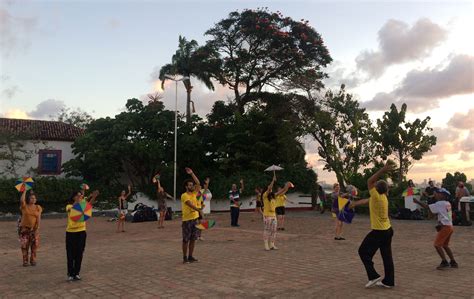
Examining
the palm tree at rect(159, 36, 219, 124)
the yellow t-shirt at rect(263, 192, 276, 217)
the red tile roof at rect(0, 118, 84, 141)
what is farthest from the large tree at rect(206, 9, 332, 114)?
the yellow t-shirt at rect(263, 192, 276, 217)

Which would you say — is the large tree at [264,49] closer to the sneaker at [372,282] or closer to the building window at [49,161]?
the building window at [49,161]

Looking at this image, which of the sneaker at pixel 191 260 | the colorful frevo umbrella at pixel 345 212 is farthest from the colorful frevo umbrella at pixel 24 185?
the colorful frevo umbrella at pixel 345 212

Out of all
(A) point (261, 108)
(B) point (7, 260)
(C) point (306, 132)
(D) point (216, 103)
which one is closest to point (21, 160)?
(D) point (216, 103)

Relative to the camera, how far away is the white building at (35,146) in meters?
32.3

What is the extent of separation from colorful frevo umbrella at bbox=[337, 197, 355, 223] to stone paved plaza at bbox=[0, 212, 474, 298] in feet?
2.76

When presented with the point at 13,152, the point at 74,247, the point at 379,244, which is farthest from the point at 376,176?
the point at 13,152

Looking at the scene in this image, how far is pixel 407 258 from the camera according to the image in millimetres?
9562

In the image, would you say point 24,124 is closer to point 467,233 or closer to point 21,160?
point 21,160

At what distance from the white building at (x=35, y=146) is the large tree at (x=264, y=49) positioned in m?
14.8

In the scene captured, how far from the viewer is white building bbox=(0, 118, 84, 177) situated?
3231 centimetres

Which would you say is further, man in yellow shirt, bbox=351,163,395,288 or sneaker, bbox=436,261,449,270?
sneaker, bbox=436,261,449,270

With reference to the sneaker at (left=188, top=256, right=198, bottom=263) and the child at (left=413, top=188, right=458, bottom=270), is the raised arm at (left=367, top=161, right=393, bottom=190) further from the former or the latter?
the sneaker at (left=188, top=256, right=198, bottom=263)

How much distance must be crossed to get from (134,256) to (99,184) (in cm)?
2243

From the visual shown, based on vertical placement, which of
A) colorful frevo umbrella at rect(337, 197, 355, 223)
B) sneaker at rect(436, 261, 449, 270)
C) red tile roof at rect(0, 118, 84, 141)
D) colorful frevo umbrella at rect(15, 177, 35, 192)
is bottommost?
sneaker at rect(436, 261, 449, 270)
